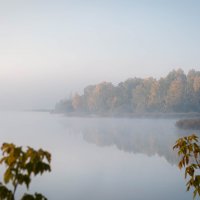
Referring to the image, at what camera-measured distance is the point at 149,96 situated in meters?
72.6

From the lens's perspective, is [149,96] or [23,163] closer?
[23,163]

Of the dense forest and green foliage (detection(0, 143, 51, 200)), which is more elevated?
the dense forest

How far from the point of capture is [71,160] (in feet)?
57.5

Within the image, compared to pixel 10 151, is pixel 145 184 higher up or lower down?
lower down

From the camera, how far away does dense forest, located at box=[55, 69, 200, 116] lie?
67.8 meters

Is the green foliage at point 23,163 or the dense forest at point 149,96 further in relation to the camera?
the dense forest at point 149,96

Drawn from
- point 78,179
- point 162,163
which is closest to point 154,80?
point 162,163

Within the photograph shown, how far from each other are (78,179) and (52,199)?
2.94m

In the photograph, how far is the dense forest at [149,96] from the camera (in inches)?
2670

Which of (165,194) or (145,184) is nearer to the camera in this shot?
(165,194)

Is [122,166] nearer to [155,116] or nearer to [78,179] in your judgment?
[78,179]

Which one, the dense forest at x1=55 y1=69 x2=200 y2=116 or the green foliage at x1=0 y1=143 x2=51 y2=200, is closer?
the green foliage at x1=0 y1=143 x2=51 y2=200

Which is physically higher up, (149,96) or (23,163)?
(149,96)

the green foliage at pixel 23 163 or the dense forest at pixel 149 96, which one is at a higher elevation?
the dense forest at pixel 149 96
